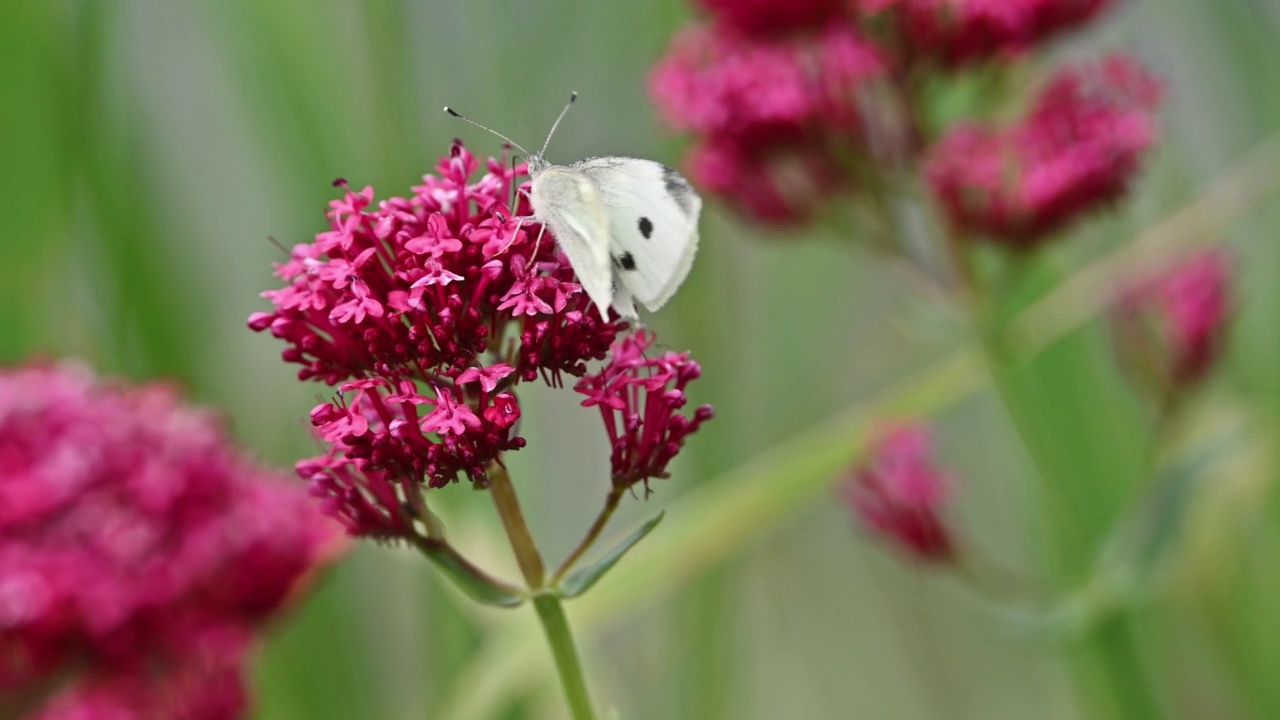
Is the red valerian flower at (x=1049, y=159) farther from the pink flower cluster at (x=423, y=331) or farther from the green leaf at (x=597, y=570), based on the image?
the green leaf at (x=597, y=570)

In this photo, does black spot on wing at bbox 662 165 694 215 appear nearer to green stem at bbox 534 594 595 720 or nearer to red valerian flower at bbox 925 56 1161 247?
green stem at bbox 534 594 595 720

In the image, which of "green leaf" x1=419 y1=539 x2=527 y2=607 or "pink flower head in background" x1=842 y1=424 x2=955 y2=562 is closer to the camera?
"green leaf" x1=419 y1=539 x2=527 y2=607

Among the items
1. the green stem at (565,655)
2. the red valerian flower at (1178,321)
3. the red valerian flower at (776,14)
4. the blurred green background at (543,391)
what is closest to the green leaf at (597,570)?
the green stem at (565,655)

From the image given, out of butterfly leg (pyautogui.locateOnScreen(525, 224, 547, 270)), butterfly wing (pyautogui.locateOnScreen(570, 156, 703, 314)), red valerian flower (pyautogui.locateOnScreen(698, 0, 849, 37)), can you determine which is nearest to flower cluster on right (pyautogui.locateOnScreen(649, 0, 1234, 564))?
red valerian flower (pyautogui.locateOnScreen(698, 0, 849, 37))

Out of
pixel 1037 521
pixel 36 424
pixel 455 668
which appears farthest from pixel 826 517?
pixel 36 424

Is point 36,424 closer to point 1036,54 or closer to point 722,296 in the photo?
point 722,296
